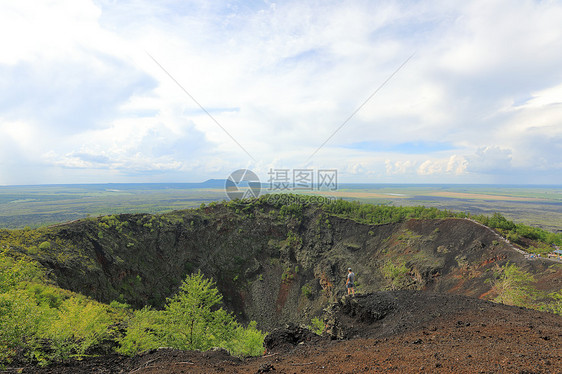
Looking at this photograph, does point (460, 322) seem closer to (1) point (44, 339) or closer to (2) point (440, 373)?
(2) point (440, 373)

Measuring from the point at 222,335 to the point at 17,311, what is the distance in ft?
37.8

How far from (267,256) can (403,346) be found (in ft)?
145

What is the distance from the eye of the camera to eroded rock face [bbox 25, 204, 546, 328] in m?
31.0

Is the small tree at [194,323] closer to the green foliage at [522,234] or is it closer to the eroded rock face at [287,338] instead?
the eroded rock face at [287,338]

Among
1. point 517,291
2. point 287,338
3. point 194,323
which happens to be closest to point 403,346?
point 287,338

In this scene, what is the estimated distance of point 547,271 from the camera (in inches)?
898

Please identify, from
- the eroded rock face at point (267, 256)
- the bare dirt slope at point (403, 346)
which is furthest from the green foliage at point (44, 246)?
the bare dirt slope at point (403, 346)

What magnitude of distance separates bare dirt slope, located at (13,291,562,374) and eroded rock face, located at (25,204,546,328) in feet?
54.3

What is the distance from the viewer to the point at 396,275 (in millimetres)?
36094

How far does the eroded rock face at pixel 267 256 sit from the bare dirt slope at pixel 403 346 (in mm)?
16560

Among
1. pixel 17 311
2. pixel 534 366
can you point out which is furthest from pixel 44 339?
pixel 534 366

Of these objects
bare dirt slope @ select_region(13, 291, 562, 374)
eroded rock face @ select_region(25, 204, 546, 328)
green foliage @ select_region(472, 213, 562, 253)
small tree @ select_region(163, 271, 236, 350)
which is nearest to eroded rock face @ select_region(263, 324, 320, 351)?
bare dirt slope @ select_region(13, 291, 562, 374)

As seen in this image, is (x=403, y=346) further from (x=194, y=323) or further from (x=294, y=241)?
(x=294, y=241)

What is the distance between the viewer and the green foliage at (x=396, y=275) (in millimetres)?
34906
